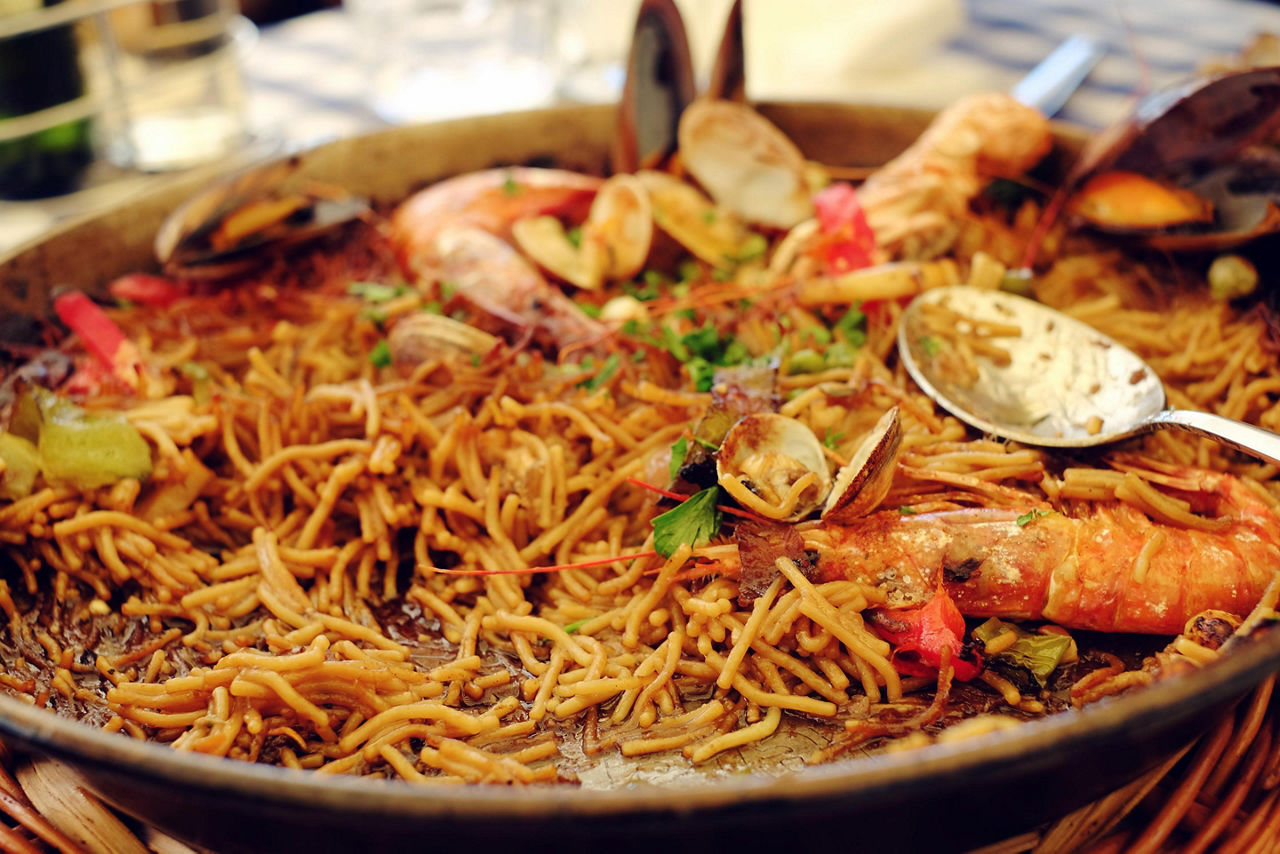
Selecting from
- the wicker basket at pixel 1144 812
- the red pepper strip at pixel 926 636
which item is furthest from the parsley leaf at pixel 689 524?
the wicker basket at pixel 1144 812

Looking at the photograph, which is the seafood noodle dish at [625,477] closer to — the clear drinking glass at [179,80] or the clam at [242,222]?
the clam at [242,222]

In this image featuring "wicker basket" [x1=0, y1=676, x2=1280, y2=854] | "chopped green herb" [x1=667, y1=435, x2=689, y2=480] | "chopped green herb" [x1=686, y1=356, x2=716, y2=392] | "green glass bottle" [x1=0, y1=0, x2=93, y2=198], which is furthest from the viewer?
"green glass bottle" [x1=0, y1=0, x2=93, y2=198]

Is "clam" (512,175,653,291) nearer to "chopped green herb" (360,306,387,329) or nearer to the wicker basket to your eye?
"chopped green herb" (360,306,387,329)

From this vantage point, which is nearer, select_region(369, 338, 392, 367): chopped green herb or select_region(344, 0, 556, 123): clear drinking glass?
select_region(369, 338, 392, 367): chopped green herb

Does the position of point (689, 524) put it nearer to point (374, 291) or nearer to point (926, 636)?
point (926, 636)

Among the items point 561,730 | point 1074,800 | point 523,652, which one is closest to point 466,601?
point 523,652

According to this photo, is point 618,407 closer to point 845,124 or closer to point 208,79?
point 845,124

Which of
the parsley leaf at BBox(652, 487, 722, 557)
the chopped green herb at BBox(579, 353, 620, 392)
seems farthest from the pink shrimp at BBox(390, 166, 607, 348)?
the parsley leaf at BBox(652, 487, 722, 557)
